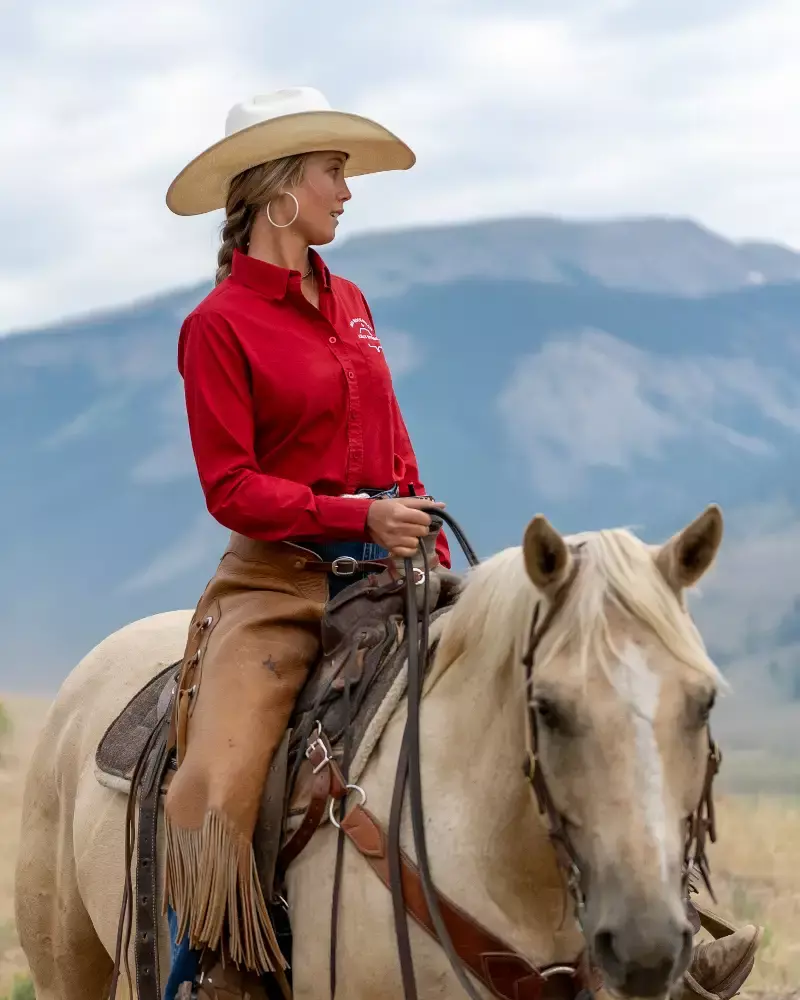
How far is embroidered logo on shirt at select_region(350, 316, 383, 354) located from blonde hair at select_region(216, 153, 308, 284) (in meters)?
0.38

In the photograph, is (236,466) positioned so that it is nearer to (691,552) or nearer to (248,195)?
(248,195)

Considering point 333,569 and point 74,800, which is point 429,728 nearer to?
point 333,569

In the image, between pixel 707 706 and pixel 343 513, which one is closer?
pixel 707 706

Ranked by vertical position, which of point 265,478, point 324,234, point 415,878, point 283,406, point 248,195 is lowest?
point 415,878

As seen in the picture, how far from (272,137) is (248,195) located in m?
0.19

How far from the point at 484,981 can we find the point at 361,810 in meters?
0.47

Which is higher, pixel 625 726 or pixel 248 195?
pixel 248 195

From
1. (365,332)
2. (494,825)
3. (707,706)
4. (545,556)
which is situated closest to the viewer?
(707,706)

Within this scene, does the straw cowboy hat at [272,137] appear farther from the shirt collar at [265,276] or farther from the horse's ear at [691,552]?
the horse's ear at [691,552]

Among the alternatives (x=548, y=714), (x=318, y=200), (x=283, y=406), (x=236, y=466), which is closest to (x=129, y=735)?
(x=236, y=466)

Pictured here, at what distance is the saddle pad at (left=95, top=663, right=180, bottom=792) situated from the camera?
158 inches

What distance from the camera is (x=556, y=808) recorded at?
8.44ft

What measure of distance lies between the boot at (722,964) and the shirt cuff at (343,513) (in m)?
1.31

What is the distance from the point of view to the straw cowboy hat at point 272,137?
363cm
